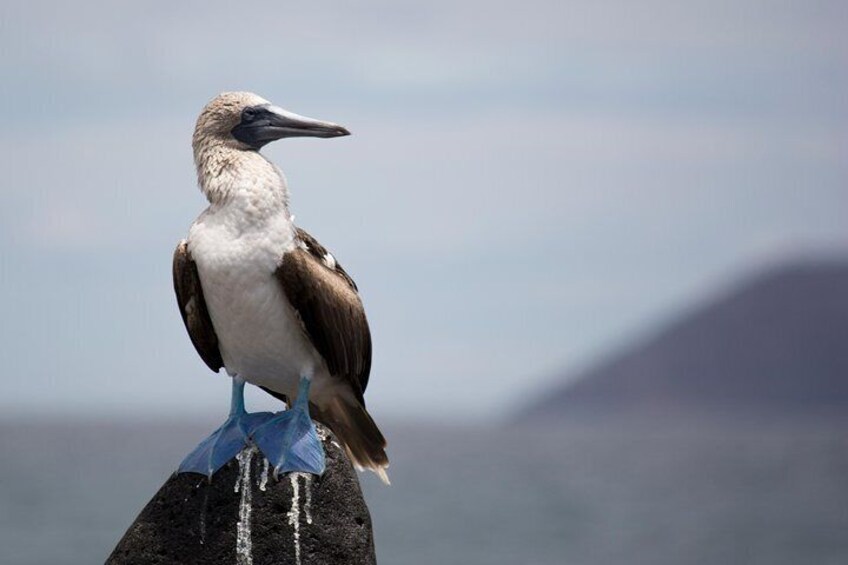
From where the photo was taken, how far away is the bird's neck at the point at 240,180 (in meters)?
10.0

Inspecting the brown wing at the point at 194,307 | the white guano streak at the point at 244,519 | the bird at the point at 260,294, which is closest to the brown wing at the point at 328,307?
the bird at the point at 260,294

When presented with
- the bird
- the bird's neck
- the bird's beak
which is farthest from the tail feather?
the bird's beak

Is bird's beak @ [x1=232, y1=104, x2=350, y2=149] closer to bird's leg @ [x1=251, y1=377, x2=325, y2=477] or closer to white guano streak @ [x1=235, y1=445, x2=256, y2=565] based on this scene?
bird's leg @ [x1=251, y1=377, x2=325, y2=477]

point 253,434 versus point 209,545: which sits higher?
point 253,434

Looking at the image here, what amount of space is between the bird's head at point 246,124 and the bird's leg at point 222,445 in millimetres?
1409

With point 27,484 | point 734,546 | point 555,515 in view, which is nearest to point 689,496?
point 555,515

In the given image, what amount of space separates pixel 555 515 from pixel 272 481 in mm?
54034

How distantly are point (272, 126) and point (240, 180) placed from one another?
0.48m

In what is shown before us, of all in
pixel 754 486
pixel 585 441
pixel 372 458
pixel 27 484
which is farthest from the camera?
pixel 585 441

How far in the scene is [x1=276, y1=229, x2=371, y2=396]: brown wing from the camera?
10.1 meters

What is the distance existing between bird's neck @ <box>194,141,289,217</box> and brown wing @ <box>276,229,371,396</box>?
298 mm

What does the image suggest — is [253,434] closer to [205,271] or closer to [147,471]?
[205,271]

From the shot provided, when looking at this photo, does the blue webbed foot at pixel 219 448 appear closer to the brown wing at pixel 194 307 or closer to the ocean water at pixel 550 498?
the brown wing at pixel 194 307

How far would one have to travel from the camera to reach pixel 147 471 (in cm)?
8275
